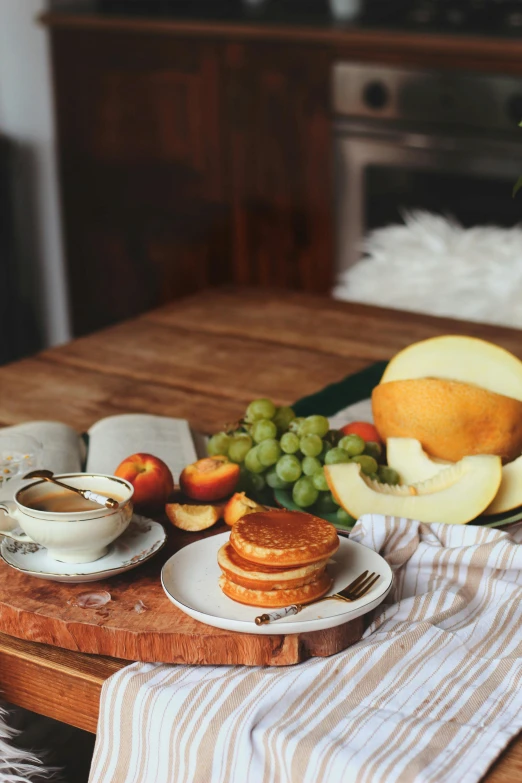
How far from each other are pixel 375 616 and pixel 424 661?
0.07m

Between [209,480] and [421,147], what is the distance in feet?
6.24

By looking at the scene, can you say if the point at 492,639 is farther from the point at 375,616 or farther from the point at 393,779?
the point at 393,779

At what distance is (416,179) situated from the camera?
2.79 meters

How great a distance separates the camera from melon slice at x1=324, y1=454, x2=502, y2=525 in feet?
3.22

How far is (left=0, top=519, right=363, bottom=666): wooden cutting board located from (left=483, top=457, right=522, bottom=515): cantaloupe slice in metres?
0.24

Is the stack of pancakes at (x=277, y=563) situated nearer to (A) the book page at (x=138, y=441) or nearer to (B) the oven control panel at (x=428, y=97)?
(A) the book page at (x=138, y=441)

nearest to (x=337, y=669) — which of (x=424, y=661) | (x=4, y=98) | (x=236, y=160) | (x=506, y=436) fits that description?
(x=424, y=661)

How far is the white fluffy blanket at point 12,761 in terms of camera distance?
0.87m

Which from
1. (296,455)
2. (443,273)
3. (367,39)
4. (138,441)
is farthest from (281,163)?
(296,455)

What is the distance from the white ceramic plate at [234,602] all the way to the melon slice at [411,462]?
0.15 meters

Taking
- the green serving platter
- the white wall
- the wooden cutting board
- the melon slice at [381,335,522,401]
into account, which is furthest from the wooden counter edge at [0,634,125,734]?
the white wall

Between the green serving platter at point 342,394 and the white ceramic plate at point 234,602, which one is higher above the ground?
the white ceramic plate at point 234,602

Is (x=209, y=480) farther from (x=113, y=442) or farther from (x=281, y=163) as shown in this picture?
(x=281, y=163)

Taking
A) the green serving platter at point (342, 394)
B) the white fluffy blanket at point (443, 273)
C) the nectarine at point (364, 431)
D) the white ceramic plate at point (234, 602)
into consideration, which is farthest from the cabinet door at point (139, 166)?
the white ceramic plate at point (234, 602)
